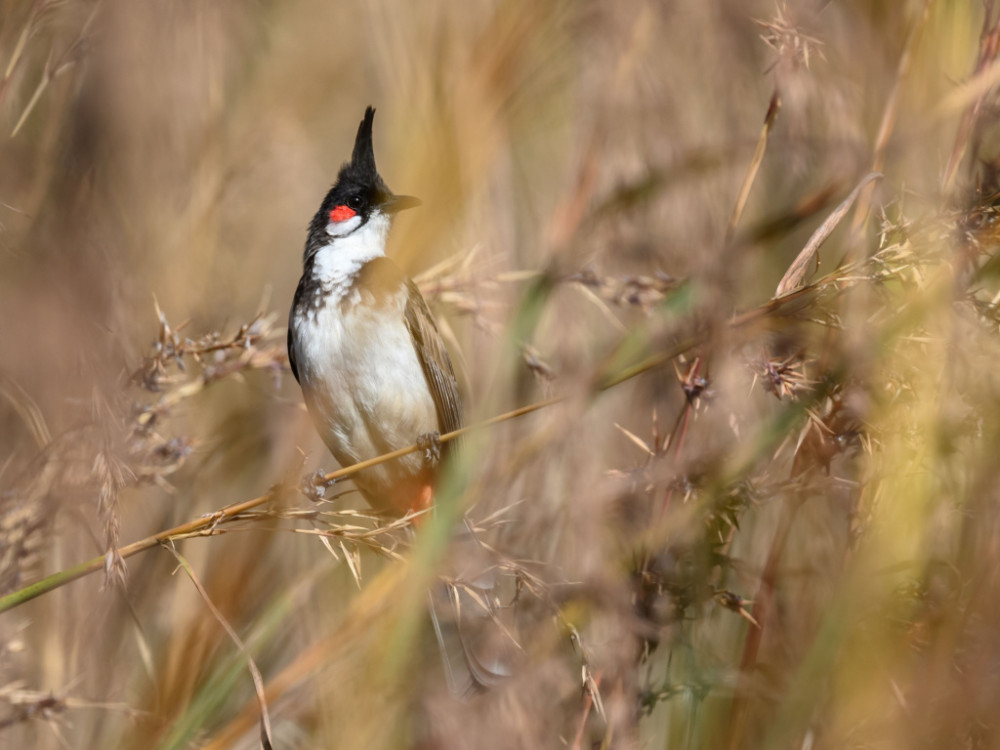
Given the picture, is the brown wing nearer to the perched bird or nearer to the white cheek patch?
the perched bird

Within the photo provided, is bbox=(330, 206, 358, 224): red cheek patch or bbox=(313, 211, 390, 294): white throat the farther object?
bbox=(330, 206, 358, 224): red cheek patch

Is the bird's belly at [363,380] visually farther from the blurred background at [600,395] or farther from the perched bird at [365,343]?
the blurred background at [600,395]

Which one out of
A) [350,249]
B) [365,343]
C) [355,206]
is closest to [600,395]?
[365,343]

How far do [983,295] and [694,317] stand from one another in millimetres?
484

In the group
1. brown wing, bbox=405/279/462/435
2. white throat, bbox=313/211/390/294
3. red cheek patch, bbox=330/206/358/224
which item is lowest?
brown wing, bbox=405/279/462/435

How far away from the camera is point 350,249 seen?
2842 millimetres

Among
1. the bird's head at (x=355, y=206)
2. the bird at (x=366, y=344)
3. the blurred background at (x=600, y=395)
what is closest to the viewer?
the blurred background at (x=600, y=395)

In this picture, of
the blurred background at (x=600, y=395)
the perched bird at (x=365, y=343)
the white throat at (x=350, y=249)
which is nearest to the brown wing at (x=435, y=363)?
the perched bird at (x=365, y=343)

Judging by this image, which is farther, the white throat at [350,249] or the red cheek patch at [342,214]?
the red cheek patch at [342,214]

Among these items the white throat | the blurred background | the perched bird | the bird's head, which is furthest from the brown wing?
the blurred background

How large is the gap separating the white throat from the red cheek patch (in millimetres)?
15

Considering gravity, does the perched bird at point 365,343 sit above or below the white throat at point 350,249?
below

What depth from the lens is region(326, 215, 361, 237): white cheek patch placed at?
2885mm

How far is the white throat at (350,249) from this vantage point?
2.75 m
